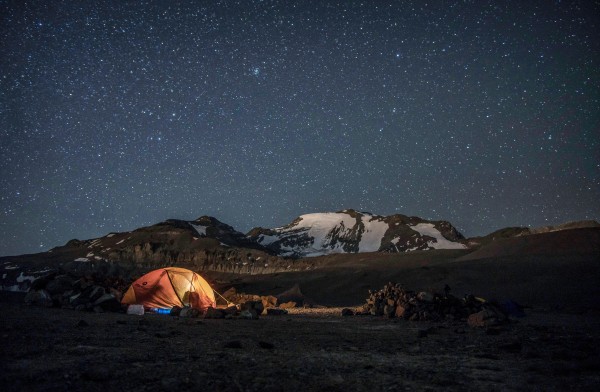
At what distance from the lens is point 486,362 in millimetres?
6492

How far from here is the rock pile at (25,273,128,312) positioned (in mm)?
15930

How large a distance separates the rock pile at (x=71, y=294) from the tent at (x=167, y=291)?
2.99 ft

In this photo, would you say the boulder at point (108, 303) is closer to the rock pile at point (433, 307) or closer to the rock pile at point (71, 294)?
the rock pile at point (71, 294)

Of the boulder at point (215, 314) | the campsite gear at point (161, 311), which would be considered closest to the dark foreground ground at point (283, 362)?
the boulder at point (215, 314)

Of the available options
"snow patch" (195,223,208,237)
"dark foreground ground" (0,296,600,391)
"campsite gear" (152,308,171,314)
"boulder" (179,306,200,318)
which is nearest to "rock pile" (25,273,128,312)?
"campsite gear" (152,308,171,314)

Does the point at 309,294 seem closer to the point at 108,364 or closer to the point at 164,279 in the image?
the point at 164,279

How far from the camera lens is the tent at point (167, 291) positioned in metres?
18.4

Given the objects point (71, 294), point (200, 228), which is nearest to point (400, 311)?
point (71, 294)

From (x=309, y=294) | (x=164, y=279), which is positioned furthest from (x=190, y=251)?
(x=164, y=279)

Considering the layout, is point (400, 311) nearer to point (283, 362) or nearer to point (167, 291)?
point (167, 291)

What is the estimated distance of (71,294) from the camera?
16641 millimetres

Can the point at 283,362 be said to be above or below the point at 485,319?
above

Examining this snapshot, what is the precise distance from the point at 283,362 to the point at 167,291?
14227 mm

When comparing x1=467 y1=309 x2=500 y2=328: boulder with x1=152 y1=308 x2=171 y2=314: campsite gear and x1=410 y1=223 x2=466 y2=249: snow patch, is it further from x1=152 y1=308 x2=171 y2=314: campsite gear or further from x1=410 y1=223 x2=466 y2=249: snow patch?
x1=410 y1=223 x2=466 y2=249: snow patch
